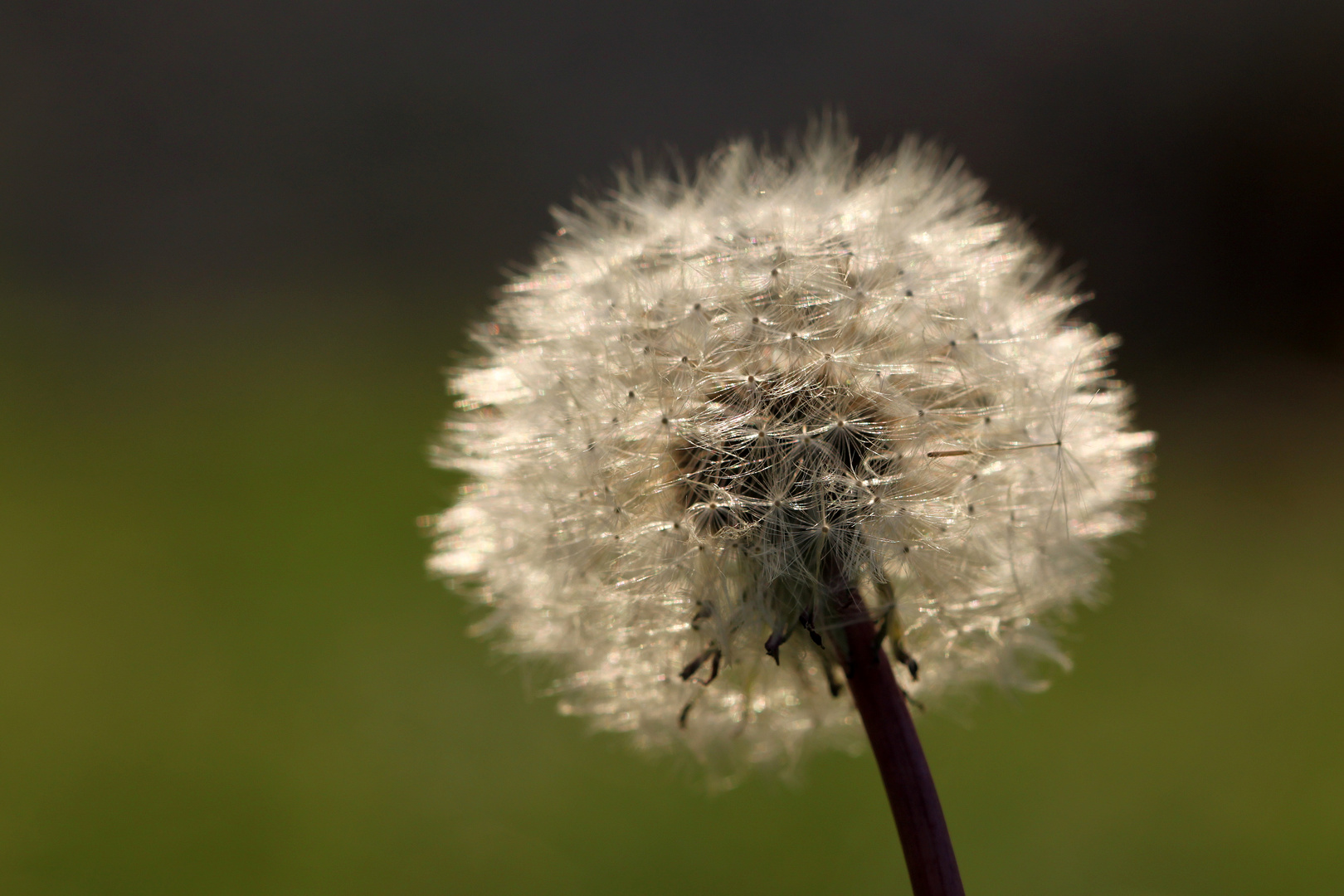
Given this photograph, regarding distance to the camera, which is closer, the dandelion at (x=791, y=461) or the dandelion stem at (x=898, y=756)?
the dandelion stem at (x=898, y=756)

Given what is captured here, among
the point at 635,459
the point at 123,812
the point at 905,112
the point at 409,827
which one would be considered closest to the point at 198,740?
the point at 123,812

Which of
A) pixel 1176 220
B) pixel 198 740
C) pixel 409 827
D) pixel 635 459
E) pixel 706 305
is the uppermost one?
pixel 1176 220

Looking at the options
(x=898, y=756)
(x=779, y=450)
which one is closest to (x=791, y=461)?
(x=779, y=450)

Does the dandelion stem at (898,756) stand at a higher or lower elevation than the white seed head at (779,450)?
lower

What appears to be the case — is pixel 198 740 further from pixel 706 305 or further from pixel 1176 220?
pixel 1176 220

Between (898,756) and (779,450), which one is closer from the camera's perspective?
(898,756)

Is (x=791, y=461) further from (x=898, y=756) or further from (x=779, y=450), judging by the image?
(x=898, y=756)

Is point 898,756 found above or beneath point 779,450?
beneath
